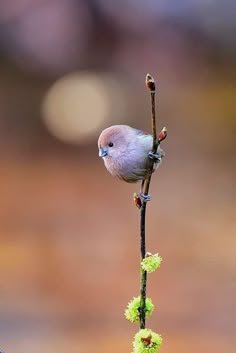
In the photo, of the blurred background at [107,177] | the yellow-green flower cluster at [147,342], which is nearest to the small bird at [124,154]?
the yellow-green flower cluster at [147,342]

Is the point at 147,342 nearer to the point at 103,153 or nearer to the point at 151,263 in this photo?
the point at 151,263

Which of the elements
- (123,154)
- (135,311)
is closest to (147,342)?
(135,311)

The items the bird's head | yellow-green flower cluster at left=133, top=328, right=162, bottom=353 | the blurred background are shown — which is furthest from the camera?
the blurred background

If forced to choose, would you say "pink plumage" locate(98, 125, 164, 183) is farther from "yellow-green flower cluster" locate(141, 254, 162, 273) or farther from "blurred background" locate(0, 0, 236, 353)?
"blurred background" locate(0, 0, 236, 353)

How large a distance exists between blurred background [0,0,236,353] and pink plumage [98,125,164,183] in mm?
1850

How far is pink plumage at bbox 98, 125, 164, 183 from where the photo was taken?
58 centimetres

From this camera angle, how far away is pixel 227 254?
2.88m

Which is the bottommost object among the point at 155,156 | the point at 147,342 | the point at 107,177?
the point at 147,342

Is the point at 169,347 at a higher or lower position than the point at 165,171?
lower

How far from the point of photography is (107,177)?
355 cm

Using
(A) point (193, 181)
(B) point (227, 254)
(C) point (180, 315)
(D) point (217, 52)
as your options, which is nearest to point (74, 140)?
(A) point (193, 181)

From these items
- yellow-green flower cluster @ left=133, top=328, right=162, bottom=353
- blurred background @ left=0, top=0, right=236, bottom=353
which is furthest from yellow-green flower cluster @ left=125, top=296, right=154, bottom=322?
blurred background @ left=0, top=0, right=236, bottom=353

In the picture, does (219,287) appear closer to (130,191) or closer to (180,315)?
(180,315)

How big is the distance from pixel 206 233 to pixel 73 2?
1.62 m
